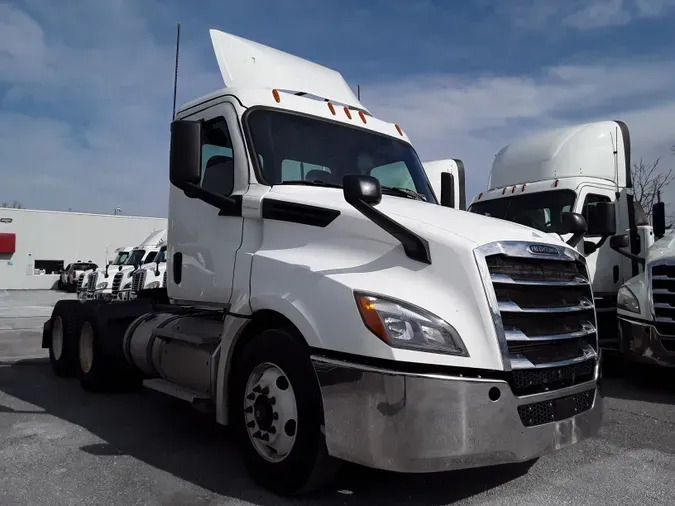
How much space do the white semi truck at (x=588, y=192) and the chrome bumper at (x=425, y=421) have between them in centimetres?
538

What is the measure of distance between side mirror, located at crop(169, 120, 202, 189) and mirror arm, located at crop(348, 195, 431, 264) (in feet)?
4.45

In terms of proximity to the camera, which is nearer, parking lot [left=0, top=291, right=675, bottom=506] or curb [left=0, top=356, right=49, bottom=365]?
parking lot [left=0, top=291, right=675, bottom=506]

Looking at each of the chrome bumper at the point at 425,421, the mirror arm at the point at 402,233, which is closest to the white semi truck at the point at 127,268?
the mirror arm at the point at 402,233

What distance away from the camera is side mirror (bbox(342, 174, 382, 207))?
3354mm

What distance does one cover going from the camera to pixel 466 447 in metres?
3.02

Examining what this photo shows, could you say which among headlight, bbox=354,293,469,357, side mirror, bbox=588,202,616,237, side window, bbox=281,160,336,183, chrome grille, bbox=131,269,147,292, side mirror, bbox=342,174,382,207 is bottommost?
headlight, bbox=354,293,469,357

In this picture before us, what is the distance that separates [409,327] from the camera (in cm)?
308

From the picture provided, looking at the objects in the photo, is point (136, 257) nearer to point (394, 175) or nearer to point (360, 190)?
point (394, 175)

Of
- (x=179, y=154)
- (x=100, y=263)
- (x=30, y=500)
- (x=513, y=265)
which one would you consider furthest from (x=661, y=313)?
(x=100, y=263)

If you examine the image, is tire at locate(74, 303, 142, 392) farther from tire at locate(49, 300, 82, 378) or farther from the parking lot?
the parking lot

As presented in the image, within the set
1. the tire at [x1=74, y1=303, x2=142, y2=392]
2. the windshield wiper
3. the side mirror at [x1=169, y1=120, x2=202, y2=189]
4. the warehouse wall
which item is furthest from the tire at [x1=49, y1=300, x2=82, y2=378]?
the warehouse wall

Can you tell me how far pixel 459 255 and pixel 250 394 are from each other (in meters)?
1.62

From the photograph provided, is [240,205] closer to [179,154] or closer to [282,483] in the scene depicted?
[179,154]

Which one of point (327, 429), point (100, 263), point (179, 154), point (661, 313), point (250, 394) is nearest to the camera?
point (327, 429)
